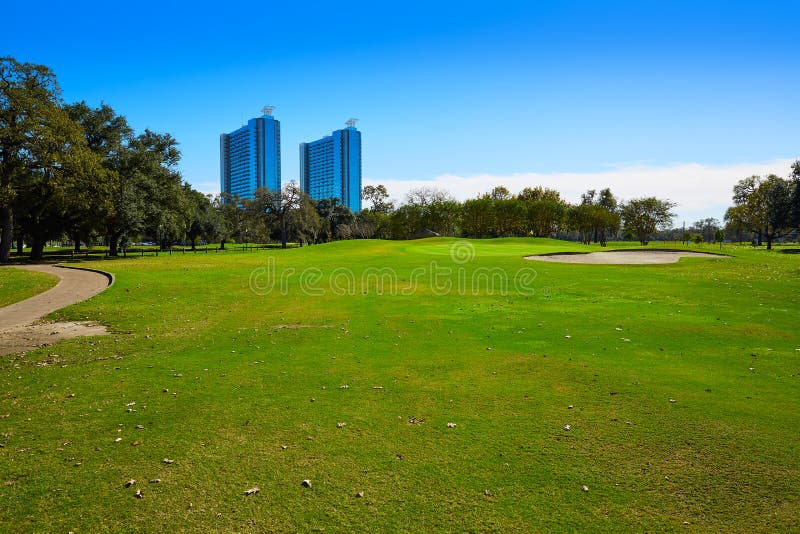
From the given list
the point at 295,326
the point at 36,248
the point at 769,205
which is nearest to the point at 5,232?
the point at 36,248

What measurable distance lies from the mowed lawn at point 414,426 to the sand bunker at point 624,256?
25389mm

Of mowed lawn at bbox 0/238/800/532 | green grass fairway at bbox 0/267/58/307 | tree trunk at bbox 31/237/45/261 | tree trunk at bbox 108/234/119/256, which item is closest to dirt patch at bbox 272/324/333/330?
mowed lawn at bbox 0/238/800/532

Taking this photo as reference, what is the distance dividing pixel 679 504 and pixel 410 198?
12287 cm

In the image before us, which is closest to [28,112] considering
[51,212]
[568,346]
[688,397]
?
[51,212]

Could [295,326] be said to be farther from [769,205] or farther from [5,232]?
[769,205]

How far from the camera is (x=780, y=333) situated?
12.0m

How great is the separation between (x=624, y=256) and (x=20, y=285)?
154ft

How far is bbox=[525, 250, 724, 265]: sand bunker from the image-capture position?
38.9 metres

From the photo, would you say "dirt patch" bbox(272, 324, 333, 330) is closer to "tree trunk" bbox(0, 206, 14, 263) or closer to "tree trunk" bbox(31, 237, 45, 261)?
"tree trunk" bbox(0, 206, 14, 263)

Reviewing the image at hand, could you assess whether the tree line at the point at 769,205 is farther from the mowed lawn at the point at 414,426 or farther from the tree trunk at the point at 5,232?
the tree trunk at the point at 5,232

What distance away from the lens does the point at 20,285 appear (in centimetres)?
2339

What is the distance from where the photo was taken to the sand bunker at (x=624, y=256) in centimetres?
3890

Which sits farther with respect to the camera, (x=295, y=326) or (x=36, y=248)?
(x=36, y=248)

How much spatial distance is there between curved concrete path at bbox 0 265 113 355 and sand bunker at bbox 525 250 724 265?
109 ft
